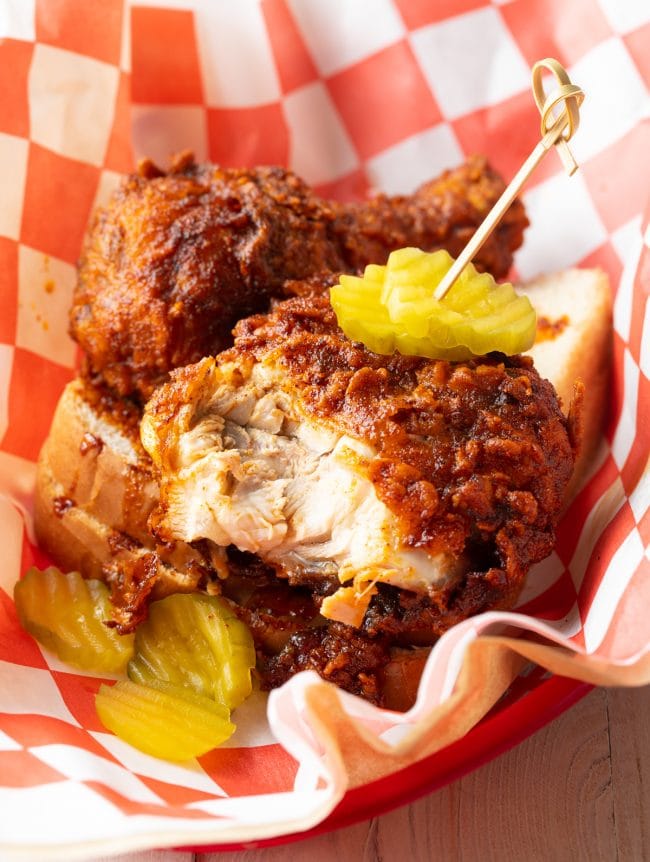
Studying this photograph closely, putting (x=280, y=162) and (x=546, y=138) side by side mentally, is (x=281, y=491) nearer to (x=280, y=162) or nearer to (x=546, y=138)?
(x=546, y=138)

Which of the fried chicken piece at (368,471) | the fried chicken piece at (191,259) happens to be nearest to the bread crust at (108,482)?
the fried chicken piece at (191,259)

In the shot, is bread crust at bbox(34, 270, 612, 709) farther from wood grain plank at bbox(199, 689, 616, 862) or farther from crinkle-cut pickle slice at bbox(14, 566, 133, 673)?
wood grain plank at bbox(199, 689, 616, 862)

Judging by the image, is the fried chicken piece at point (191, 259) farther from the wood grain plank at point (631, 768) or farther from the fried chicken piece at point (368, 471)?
the wood grain plank at point (631, 768)

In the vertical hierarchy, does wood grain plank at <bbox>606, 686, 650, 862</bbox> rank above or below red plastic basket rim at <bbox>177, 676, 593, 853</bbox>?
below

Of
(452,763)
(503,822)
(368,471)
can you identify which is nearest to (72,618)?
(368,471)

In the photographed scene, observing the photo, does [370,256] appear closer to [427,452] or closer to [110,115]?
[427,452]

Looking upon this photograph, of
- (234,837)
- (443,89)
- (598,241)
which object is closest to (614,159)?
(598,241)

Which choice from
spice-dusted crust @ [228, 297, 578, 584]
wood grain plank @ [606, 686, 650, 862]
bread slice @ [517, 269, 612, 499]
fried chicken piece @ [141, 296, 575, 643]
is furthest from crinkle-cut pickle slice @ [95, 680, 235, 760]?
bread slice @ [517, 269, 612, 499]
